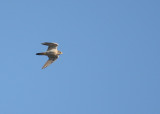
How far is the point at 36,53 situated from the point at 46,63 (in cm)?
537

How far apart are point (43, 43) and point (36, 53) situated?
249 cm

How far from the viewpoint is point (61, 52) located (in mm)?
87250

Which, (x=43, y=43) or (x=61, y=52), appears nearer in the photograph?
(x=43, y=43)

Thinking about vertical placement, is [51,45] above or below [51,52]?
above

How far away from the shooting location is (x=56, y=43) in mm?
83750

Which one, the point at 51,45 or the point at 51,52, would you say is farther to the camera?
the point at 51,52

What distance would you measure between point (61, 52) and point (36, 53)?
6425 millimetres

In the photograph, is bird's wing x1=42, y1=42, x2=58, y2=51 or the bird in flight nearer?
bird's wing x1=42, y1=42, x2=58, y2=51

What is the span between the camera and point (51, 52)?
8456cm

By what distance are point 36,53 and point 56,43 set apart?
4.35 metres

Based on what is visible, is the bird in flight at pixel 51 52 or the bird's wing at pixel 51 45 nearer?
the bird's wing at pixel 51 45

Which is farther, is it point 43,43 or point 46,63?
point 46,63

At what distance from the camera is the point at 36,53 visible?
82.8 metres
